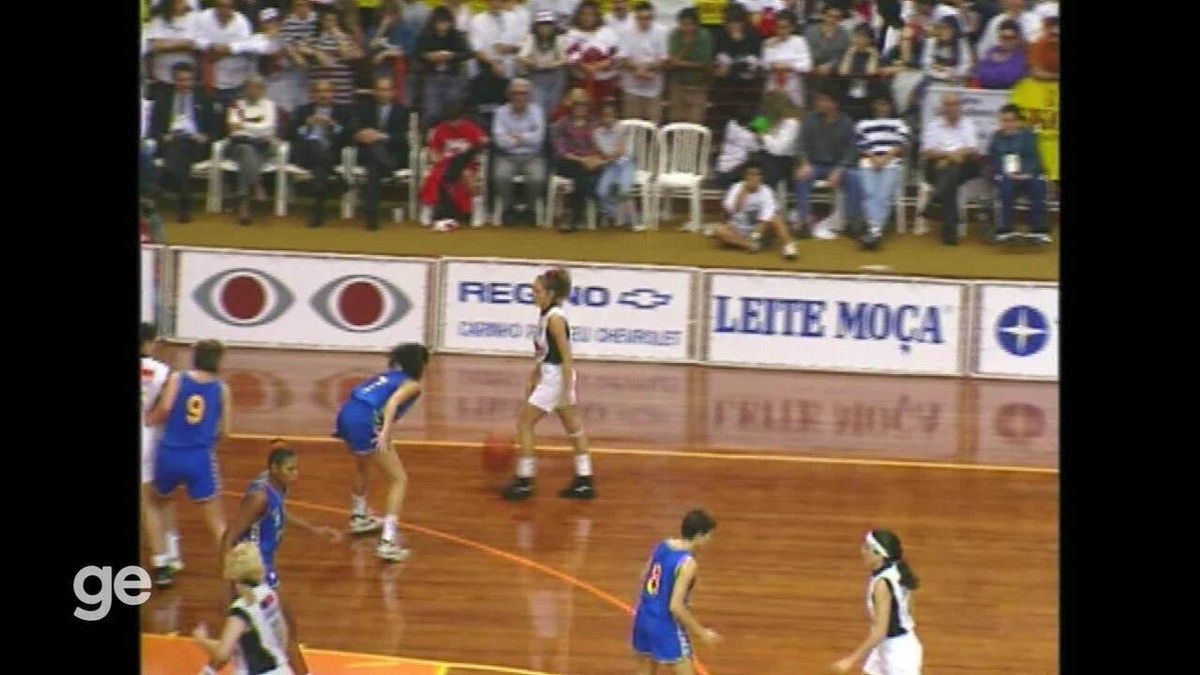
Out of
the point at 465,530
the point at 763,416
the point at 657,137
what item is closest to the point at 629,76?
the point at 657,137

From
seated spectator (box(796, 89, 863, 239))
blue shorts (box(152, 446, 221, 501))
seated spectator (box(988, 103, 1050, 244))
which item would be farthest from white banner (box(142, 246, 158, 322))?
seated spectator (box(988, 103, 1050, 244))

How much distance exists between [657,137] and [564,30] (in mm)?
778

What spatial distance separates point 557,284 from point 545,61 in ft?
4.74

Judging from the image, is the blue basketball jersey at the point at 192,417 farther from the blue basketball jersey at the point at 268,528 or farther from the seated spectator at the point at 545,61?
the seated spectator at the point at 545,61

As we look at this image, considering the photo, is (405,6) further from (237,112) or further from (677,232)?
(677,232)

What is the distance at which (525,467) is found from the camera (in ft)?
36.4

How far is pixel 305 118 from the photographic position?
11.5m

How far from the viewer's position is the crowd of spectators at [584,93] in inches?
442

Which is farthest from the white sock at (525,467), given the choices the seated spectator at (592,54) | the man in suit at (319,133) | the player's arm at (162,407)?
the seated spectator at (592,54)

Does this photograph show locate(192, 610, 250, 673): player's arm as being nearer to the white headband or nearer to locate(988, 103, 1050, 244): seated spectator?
the white headband

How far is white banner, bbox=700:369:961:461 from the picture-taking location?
1127 cm

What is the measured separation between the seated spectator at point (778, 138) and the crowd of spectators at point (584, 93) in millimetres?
11

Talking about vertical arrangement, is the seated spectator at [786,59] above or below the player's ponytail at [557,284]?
above

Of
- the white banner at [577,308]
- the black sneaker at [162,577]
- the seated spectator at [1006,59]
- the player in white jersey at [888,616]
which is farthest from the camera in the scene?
the white banner at [577,308]
